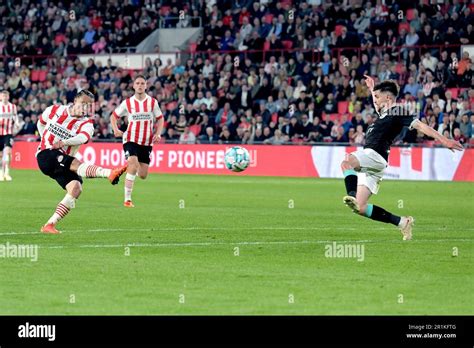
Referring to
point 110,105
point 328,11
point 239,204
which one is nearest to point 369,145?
point 239,204

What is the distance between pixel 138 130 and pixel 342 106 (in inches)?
589

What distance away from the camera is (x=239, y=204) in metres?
22.0

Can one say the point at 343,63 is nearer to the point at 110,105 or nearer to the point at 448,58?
the point at 448,58

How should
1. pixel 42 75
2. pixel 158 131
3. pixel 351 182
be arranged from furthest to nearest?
pixel 42 75
pixel 158 131
pixel 351 182

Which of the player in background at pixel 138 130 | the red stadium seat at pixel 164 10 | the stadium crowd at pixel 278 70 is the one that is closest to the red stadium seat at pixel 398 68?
the stadium crowd at pixel 278 70

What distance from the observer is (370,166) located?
47.9 ft

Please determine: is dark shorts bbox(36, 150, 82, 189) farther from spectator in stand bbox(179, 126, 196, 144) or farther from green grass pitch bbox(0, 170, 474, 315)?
spectator in stand bbox(179, 126, 196, 144)

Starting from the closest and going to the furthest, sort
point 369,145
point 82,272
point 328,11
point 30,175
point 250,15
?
point 82,272 < point 369,145 < point 30,175 < point 328,11 < point 250,15

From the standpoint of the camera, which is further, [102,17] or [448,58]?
[102,17]

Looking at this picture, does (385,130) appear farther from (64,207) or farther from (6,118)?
(6,118)

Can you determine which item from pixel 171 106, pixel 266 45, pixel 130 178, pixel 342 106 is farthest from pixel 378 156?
pixel 266 45

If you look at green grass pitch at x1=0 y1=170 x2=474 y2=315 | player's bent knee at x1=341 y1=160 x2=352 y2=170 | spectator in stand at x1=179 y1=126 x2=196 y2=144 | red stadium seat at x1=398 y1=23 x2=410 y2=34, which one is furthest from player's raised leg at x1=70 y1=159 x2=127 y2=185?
red stadium seat at x1=398 y1=23 x2=410 y2=34

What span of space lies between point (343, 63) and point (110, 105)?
9394 mm
